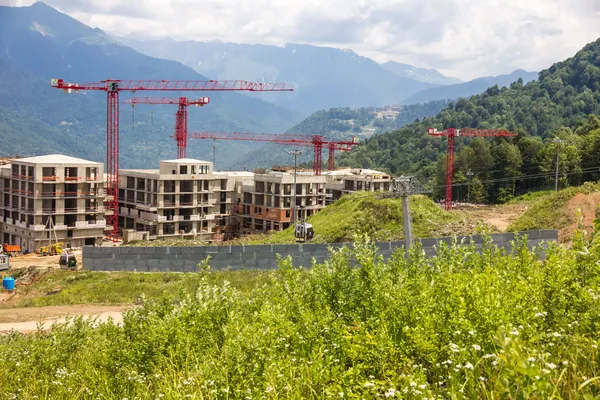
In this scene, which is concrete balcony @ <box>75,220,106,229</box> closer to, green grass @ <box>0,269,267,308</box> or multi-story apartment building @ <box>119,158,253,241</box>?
multi-story apartment building @ <box>119,158,253,241</box>

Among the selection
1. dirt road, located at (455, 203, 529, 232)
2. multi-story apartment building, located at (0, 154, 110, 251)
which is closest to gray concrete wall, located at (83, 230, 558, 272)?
dirt road, located at (455, 203, 529, 232)

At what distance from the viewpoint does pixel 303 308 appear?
1118 centimetres

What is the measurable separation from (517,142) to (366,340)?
81.2 meters

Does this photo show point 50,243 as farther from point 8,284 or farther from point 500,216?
point 500,216

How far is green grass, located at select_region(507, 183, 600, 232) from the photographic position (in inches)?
1553

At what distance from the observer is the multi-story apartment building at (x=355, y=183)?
7674 cm

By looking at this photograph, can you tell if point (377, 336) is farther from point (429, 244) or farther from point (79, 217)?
point (79, 217)

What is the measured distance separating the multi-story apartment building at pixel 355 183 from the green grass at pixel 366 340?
2430 inches

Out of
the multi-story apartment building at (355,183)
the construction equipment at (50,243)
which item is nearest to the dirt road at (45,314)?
the construction equipment at (50,243)

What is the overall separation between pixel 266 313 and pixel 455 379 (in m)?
3.66

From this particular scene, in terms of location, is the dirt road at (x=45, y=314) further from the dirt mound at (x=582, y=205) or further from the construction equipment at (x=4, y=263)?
the dirt mound at (x=582, y=205)

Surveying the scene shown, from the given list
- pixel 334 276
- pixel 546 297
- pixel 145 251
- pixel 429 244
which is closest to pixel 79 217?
pixel 145 251

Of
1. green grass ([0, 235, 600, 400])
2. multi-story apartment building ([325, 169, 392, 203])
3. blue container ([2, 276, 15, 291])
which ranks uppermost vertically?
multi-story apartment building ([325, 169, 392, 203])

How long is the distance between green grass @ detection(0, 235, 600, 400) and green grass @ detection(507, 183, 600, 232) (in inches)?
1086
